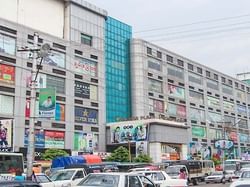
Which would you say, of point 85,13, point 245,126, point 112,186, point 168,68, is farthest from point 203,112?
point 112,186

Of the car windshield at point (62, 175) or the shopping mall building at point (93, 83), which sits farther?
the shopping mall building at point (93, 83)

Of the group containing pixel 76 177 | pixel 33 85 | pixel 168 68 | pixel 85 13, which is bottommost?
pixel 76 177

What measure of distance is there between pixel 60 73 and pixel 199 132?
41172 millimetres

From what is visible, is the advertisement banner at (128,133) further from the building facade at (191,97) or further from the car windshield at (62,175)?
the car windshield at (62,175)

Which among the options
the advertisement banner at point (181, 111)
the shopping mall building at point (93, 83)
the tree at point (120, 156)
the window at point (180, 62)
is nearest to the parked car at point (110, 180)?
the shopping mall building at point (93, 83)

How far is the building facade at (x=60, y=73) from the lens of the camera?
195ft

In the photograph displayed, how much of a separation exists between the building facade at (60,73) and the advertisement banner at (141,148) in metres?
6.15

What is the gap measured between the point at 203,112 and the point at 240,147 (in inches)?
721

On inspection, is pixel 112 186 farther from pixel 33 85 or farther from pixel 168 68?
pixel 168 68

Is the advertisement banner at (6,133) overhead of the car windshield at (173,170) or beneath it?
overhead

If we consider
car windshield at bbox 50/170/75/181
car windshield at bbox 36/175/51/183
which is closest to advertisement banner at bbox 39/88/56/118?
car windshield at bbox 50/170/75/181

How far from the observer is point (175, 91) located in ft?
303

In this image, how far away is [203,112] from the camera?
102 metres

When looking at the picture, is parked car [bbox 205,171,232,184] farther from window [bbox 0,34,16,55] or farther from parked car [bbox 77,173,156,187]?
parked car [bbox 77,173,156,187]
